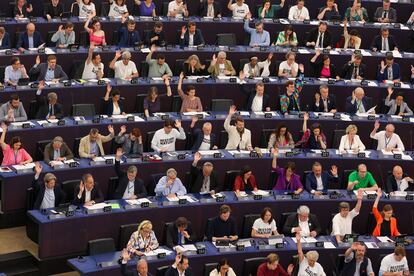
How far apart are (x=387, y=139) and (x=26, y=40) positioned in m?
7.61

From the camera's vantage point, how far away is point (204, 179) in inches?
795

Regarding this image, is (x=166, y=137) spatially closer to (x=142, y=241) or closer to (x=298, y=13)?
(x=142, y=241)

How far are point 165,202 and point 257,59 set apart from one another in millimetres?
6034

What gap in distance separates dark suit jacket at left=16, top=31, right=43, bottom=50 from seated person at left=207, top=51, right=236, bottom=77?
140 inches

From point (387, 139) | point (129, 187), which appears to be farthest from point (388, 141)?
point (129, 187)

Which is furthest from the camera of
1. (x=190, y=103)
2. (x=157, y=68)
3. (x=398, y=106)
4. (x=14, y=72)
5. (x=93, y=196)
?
(x=157, y=68)

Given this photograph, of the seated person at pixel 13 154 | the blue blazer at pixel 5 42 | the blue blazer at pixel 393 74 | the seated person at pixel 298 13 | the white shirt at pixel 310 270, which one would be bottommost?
the white shirt at pixel 310 270

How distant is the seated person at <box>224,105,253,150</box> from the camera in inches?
844

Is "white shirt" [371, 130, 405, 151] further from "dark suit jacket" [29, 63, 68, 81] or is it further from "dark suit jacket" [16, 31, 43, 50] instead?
"dark suit jacket" [16, 31, 43, 50]

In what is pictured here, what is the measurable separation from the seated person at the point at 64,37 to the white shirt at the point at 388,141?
6.64 meters

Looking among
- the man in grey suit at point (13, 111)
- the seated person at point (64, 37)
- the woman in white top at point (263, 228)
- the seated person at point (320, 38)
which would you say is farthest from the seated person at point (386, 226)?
the seated person at point (64, 37)

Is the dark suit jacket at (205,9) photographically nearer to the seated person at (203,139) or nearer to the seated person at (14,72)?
the seated person at (203,139)

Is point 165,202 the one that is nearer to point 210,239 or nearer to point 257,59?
point 210,239

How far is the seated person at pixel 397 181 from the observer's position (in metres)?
20.8
